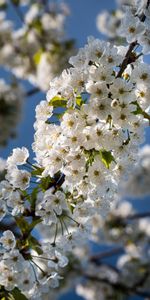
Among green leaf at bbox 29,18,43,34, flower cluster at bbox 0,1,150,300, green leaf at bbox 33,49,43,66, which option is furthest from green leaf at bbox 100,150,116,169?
green leaf at bbox 29,18,43,34

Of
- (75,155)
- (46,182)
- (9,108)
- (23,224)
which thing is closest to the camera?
(75,155)

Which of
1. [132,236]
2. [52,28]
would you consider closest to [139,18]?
[52,28]

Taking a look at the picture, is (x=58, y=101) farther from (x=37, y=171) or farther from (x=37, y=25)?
(x=37, y=25)

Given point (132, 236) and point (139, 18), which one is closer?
point (139, 18)

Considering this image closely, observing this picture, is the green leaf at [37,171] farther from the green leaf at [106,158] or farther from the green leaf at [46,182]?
the green leaf at [106,158]

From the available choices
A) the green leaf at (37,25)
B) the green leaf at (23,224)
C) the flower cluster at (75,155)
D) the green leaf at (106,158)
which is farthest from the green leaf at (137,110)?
the green leaf at (37,25)

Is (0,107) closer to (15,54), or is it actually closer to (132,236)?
(15,54)

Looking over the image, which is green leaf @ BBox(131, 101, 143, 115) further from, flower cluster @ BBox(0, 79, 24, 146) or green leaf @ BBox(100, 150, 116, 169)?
flower cluster @ BBox(0, 79, 24, 146)

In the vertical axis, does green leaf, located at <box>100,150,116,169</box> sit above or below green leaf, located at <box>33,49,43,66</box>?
below

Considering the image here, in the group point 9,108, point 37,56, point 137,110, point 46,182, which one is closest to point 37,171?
point 46,182

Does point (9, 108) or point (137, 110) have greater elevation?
point (9, 108)

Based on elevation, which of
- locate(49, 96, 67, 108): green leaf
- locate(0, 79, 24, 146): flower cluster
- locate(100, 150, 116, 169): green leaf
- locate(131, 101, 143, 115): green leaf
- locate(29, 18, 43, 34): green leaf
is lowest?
locate(100, 150, 116, 169): green leaf
